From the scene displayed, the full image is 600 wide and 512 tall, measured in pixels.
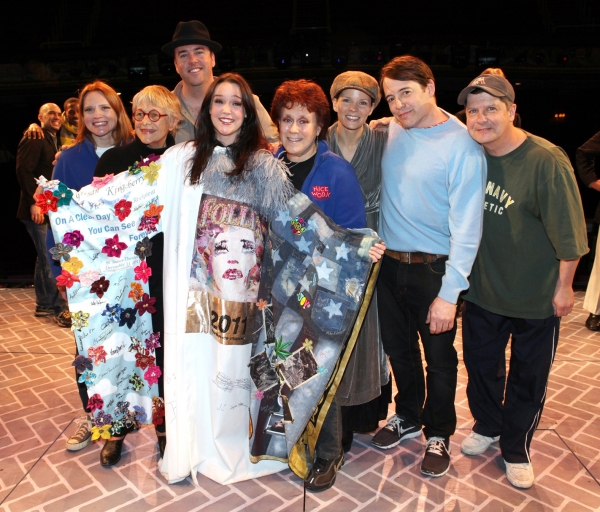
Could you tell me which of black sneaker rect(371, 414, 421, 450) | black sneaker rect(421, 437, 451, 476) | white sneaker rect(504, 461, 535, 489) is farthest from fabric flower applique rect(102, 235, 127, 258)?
white sneaker rect(504, 461, 535, 489)

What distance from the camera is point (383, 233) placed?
2248mm

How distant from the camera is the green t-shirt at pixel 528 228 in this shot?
1924 mm

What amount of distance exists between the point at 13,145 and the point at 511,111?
930 centimetres

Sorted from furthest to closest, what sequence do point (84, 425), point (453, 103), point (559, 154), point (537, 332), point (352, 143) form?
1. point (453, 103)
2. point (84, 425)
3. point (352, 143)
4. point (537, 332)
5. point (559, 154)

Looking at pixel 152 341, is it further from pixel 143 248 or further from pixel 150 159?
pixel 150 159

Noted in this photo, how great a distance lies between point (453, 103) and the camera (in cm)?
882

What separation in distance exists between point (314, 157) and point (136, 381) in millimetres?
1223

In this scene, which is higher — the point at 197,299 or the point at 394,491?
the point at 197,299

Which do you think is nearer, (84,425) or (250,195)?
(250,195)

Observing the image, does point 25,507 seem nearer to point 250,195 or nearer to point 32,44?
point 250,195

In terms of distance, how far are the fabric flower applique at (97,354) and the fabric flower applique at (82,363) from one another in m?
0.02

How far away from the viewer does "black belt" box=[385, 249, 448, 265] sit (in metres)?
2.11

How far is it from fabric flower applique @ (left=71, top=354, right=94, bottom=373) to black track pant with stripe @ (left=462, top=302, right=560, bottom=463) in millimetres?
1643

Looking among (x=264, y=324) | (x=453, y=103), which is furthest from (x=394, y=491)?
(x=453, y=103)
